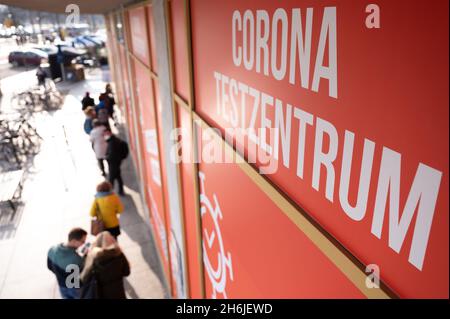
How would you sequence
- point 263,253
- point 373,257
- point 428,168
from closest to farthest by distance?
point 428,168
point 373,257
point 263,253

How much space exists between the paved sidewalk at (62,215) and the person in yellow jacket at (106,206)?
32 cm

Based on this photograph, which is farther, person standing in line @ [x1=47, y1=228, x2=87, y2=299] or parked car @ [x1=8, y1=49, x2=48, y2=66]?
person standing in line @ [x1=47, y1=228, x2=87, y2=299]

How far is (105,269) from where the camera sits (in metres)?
Result: 3.41

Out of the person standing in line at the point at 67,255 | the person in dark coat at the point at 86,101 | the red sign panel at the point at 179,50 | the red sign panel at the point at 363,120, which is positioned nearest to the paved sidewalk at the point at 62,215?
the person in dark coat at the point at 86,101

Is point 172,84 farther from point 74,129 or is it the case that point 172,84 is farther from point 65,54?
point 74,129

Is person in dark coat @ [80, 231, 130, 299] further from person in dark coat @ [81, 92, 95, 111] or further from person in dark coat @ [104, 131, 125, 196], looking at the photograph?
person in dark coat @ [104, 131, 125, 196]

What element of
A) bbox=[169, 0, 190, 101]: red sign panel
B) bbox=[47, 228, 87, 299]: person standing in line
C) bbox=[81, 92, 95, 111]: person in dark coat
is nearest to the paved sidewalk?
bbox=[81, 92, 95, 111]: person in dark coat

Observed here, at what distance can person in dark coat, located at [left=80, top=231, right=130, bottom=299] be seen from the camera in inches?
131

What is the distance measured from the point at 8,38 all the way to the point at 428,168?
4.10 feet

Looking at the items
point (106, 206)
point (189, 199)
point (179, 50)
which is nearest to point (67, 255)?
point (106, 206)

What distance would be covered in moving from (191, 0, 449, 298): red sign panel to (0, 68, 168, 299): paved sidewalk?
0.80 meters

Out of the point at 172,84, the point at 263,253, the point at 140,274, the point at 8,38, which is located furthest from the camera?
the point at 140,274

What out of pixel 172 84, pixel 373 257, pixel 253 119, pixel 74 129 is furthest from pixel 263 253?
pixel 172 84
